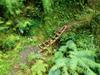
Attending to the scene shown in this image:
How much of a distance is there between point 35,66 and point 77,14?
282 centimetres

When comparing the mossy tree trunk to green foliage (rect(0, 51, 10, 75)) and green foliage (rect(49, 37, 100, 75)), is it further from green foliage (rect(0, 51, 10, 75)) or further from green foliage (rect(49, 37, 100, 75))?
green foliage (rect(0, 51, 10, 75))

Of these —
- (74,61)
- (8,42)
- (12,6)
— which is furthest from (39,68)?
(12,6)

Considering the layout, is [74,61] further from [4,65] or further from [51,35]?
[4,65]

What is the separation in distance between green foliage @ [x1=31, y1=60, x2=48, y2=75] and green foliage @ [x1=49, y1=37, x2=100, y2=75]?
25 centimetres

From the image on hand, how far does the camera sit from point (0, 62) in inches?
309

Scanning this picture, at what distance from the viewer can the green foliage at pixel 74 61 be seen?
7223mm

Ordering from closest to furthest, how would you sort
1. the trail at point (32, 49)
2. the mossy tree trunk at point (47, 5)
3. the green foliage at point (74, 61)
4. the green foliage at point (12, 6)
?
the green foliage at point (74, 61) < the trail at point (32, 49) < the green foliage at point (12, 6) < the mossy tree trunk at point (47, 5)

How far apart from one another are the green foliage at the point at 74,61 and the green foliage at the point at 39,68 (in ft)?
0.82

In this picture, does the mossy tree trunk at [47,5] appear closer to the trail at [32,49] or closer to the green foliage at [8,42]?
the trail at [32,49]

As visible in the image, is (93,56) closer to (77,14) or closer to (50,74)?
(50,74)

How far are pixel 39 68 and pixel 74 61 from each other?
96 centimetres

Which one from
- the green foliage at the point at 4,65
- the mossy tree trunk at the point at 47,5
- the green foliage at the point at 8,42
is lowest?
the green foliage at the point at 4,65

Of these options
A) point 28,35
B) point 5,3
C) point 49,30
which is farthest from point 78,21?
point 5,3

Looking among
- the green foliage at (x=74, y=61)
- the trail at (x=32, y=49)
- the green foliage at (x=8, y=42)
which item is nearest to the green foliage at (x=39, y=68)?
the green foliage at (x=74, y=61)
